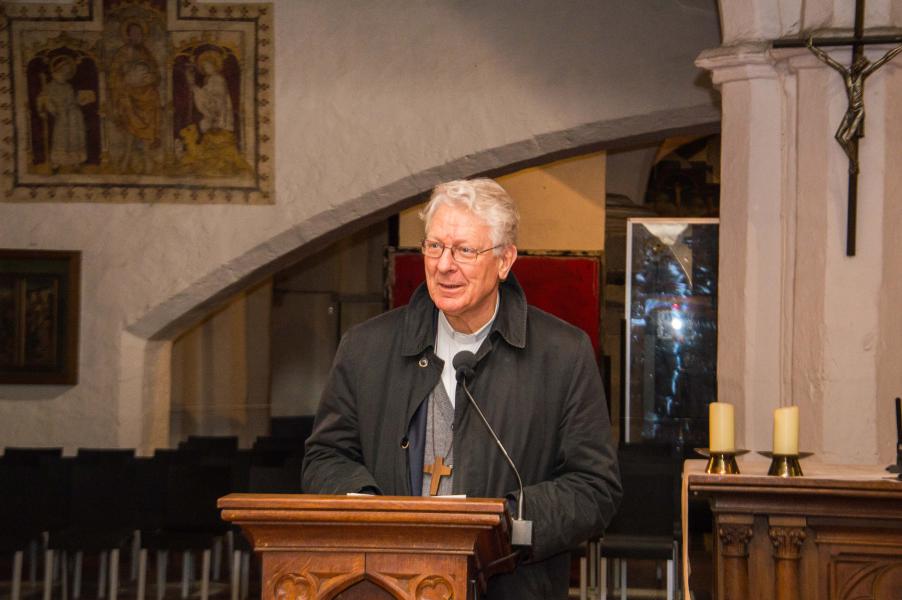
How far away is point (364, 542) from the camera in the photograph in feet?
7.29

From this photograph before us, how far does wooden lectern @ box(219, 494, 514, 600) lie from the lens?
217 centimetres

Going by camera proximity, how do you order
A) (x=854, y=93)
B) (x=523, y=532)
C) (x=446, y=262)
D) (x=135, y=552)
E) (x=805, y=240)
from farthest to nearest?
(x=135, y=552) < (x=805, y=240) < (x=854, y=93) < (x=446, y=262) < (x=523, y=532)

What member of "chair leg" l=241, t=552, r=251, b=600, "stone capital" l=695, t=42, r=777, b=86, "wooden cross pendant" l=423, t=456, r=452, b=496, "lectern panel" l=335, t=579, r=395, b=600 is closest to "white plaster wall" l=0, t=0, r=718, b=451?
"chair leg" l=241, t=552, r=251, b=600

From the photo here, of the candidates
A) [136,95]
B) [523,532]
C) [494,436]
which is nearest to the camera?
[523,532]

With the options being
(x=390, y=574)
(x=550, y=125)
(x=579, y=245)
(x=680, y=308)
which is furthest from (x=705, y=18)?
(x=390, y=574)

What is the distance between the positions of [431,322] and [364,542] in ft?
2.55

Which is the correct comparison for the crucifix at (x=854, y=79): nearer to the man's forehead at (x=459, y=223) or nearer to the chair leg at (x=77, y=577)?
the man's forehead at (x=459, y=223)

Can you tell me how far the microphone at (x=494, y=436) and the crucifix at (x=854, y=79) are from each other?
3008 mm

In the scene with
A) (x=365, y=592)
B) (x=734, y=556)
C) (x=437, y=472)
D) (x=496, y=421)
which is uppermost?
(x=496, y=421)

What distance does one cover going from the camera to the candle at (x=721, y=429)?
4.10 m

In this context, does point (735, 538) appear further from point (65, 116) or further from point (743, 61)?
point (65, 116)

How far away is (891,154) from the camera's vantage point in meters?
5.37

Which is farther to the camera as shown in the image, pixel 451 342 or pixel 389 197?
pixel 389 197

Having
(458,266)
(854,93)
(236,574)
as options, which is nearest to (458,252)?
(458,266)
